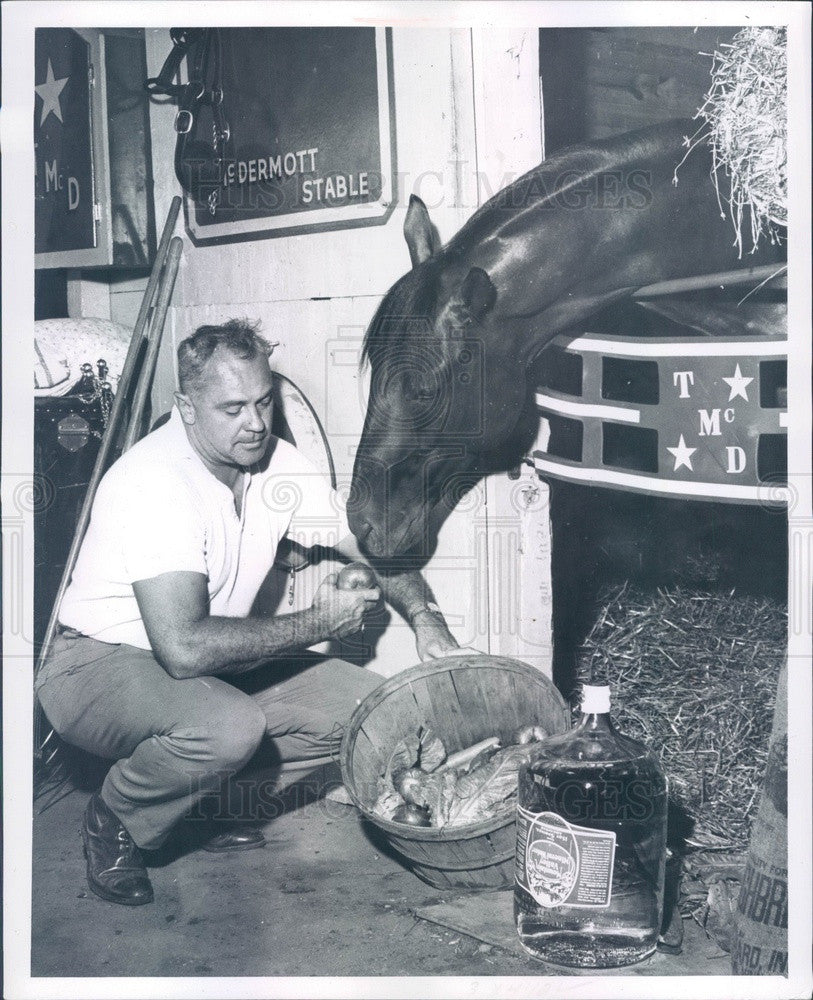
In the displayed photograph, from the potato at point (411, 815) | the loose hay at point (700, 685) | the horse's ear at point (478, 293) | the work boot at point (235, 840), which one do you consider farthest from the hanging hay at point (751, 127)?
the work boot at point (235, 840)

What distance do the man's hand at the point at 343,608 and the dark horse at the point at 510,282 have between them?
28cm

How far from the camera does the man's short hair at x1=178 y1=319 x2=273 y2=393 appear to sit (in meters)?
3.41

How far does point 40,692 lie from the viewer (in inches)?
133

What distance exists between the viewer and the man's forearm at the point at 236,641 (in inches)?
131

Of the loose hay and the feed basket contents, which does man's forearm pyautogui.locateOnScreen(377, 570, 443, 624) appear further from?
the loose hay

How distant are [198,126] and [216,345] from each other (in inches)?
26.5

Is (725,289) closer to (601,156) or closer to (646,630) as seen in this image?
(601,156)

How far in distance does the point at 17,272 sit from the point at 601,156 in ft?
5.82

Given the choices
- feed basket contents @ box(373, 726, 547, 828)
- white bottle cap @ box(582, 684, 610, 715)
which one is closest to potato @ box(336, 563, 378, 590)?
feed basket contents @ box(373, 726, 547, 828)

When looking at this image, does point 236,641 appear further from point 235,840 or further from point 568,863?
→ point 568,863

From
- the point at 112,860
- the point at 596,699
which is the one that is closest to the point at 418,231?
the point at 596,699

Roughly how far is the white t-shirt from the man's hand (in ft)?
0.65

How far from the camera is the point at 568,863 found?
9.57 feet

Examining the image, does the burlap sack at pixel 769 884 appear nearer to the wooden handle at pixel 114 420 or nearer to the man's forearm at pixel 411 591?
the man's forearm at pixel 411 591
